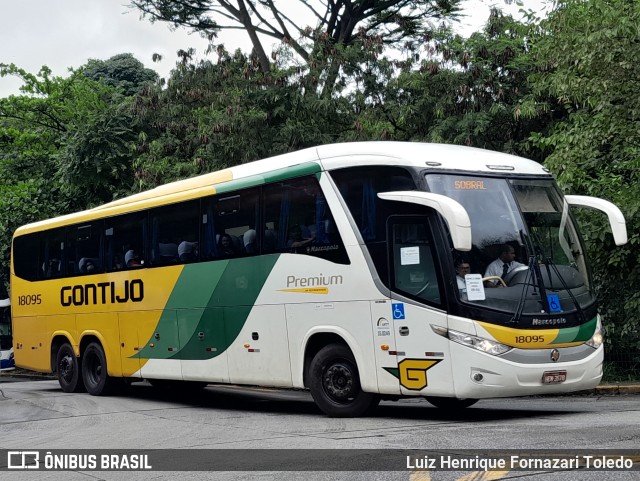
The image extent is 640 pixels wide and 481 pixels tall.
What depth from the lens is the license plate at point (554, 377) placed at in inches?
455

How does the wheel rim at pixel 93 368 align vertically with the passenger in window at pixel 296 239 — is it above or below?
below

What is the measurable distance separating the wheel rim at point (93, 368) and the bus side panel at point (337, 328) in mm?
6898

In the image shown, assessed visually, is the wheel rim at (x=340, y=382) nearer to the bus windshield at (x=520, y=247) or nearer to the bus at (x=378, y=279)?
the bus at (x=378, y=279)

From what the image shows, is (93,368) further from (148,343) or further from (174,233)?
(174,233)

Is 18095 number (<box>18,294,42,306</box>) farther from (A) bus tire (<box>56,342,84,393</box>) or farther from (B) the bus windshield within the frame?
(B) the bus windshield

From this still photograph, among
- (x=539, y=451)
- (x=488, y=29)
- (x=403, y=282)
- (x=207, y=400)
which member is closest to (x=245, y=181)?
(x=403, y=282)

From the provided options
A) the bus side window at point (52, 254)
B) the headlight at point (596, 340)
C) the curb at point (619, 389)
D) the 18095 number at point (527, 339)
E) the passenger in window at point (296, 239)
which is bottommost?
the curb at point (619, 389)

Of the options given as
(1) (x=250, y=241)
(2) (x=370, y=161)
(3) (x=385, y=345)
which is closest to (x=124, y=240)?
(1) (x=250, y=241)

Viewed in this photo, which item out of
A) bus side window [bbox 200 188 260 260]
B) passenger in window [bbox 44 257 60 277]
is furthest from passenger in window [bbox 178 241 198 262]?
passenger in window [bbox 44 257 60 277]

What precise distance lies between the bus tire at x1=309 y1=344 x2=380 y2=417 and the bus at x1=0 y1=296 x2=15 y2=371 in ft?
70.1

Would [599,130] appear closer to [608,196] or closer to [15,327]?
[608,196]

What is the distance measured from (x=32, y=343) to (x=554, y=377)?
1344 cm

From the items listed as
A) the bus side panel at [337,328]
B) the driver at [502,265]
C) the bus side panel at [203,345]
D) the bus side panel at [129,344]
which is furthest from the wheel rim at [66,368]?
the driver at [502,265]

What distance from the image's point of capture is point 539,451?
28.5 ft
